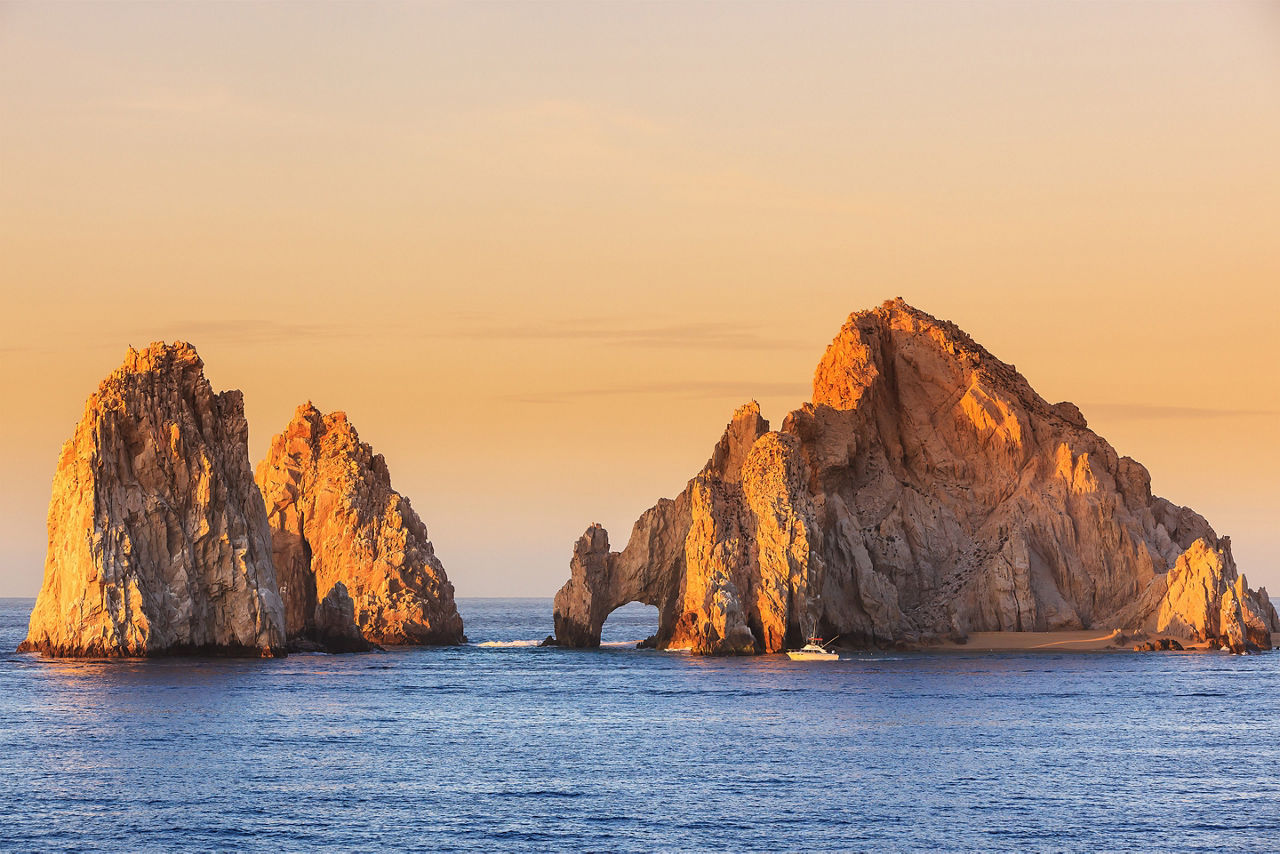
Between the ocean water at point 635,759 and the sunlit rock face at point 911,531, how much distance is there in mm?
19770

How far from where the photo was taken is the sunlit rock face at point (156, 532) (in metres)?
114

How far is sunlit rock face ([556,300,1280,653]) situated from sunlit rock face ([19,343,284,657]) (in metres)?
35.9

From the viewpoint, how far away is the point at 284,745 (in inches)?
2970

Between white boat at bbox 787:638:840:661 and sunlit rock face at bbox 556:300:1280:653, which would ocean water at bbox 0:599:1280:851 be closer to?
white boat at bbox 787:638:840:661

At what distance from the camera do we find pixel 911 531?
150375 millimetres

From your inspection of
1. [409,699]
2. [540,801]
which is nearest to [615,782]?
[540,801]

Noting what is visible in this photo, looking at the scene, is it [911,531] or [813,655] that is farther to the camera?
[911,531]

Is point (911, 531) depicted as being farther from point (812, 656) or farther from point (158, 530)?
point (158, 530)

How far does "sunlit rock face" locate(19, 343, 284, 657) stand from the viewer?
113562mm

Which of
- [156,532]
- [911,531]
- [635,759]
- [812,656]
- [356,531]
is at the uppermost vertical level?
[911,531]

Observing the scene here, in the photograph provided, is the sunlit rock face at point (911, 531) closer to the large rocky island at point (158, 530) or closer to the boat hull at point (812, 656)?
the boat hull at point (812, 656)

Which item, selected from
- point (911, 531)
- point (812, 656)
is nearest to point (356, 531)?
point (812, 656)

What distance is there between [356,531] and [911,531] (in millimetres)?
48821

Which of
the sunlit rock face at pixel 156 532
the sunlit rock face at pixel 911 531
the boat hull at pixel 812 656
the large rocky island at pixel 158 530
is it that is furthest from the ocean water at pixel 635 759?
the sunlit rock face at pixel 911 531
